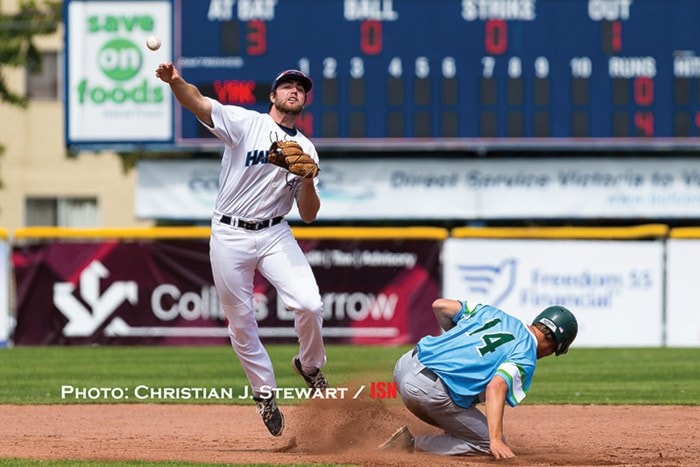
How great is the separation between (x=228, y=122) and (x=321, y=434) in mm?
1809

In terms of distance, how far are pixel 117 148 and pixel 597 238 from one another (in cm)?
668

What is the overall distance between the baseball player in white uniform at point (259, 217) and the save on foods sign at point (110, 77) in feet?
36.8

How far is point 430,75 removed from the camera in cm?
1739

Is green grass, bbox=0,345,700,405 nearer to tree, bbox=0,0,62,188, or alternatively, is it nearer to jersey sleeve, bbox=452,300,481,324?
jersey sleeve, bbox=452,300,481,324

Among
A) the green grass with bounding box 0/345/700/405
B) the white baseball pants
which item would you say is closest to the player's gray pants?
the white baseball pants

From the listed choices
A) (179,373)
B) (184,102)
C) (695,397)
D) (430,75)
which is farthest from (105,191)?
(184,102)

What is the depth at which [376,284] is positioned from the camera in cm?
1549

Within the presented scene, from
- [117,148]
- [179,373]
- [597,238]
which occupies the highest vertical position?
[117,148]

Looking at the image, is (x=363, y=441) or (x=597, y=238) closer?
(x=363, y=441)

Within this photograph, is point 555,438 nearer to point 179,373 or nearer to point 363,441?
point 363,441

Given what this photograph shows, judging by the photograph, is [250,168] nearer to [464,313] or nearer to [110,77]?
[464,313]

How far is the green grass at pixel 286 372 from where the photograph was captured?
984 cm

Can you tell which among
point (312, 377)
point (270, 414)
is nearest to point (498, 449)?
point (270, 414)

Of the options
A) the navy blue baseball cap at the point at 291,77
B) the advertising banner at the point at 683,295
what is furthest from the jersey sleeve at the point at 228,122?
the advertising banner at the point at 683,295
